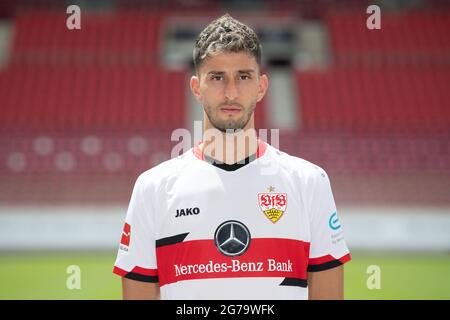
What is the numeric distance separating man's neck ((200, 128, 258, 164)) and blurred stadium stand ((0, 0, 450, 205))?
37.3 ft

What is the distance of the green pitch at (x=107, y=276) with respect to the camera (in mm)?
7242

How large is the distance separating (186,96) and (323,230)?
49.7 feet

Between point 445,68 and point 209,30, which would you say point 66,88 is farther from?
point 209,30

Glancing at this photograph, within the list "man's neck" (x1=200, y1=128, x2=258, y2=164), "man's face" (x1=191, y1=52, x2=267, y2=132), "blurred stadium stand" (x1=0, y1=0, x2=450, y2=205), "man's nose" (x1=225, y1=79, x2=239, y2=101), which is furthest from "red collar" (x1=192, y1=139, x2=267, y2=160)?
"blurred stadium stand" (x1=0, y1=0, x2=450, y2=205)

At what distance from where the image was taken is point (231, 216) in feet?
6.74

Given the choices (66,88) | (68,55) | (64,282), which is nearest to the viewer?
(64,282)

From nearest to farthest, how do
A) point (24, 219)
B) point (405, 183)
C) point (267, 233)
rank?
1. point (267, 233)
2. point (24, 219)
3. point (405, 183)

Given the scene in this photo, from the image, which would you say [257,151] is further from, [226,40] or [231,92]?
[226,40]

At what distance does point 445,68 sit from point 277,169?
17.0 m

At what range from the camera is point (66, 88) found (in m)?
16.8

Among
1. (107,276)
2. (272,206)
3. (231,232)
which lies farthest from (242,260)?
(107,276)

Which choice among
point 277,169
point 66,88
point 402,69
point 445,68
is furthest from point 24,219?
point 445,68

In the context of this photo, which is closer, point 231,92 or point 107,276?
point 231,92

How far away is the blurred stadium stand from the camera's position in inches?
554
